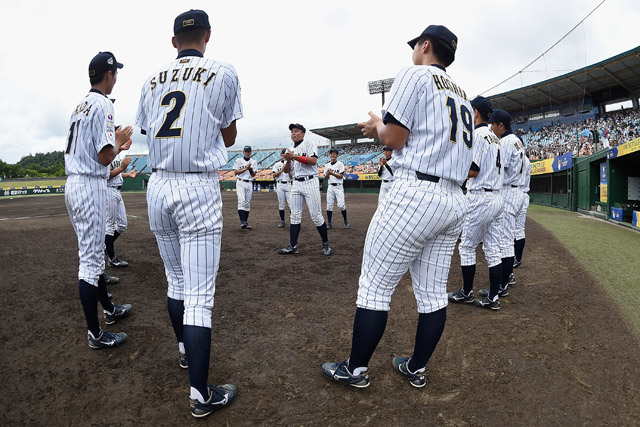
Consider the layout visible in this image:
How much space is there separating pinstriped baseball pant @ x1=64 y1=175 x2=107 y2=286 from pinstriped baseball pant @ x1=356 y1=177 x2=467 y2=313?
6.70 feet

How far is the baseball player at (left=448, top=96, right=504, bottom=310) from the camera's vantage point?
3318 mm

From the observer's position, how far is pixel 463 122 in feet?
6.58

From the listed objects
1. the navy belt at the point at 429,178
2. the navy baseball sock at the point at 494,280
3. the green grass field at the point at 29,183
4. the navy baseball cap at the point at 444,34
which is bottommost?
the navy baseball sock at the point at 494,280

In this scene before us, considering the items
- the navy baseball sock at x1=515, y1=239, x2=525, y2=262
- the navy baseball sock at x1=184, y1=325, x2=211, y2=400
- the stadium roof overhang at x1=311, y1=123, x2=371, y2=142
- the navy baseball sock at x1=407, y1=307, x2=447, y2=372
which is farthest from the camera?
the stadium roof overhang at x1=311, y1=123, x2=371, y2=142

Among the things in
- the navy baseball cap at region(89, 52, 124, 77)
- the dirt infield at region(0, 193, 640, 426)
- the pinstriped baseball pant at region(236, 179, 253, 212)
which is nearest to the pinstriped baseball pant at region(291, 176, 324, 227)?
the dirt infield at region(0, 193, 640, 426)

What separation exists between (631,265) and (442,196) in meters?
5.14

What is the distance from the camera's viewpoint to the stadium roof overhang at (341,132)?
4169cm

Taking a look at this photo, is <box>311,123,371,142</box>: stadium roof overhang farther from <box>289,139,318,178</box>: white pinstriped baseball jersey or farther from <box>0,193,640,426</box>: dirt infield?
<box>0,193,640,426</box>: dirt infield

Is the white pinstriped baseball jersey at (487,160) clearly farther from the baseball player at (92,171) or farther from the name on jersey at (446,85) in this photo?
the baseball player at (92,171)

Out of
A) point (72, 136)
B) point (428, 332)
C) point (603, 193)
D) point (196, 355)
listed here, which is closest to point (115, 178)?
point (72, 136)

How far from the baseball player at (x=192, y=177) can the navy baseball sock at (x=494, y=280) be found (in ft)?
8.65

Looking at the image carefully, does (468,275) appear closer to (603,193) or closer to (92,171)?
(92,171)

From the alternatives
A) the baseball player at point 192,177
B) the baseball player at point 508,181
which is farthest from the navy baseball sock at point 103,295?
the baseball player at point 508,181

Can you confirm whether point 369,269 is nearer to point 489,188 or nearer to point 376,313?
point 376,313
